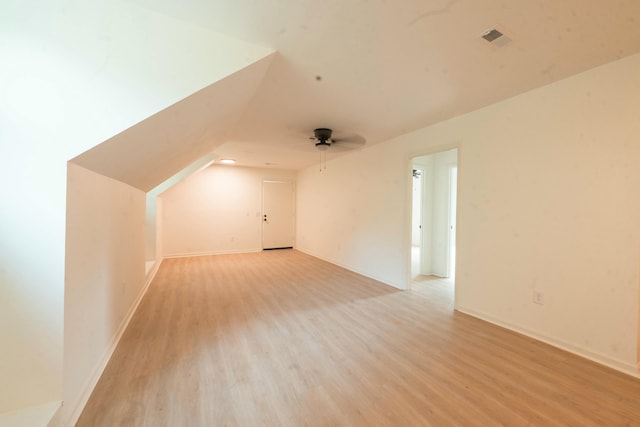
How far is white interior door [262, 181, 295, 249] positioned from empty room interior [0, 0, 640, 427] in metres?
3.83

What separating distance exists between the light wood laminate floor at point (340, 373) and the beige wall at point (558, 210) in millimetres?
296

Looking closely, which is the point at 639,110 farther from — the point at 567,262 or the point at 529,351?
the point at 529,351

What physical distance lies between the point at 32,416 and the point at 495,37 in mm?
3444

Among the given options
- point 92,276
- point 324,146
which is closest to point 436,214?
point 324,146

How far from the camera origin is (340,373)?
188 centimetres

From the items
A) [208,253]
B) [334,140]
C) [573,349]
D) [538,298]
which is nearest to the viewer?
[573,349]

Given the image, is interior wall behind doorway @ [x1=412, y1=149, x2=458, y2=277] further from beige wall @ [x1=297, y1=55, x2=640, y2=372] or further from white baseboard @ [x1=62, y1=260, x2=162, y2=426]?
white baseboard @ [x1=62, y1=260, x2=162, y2=426]

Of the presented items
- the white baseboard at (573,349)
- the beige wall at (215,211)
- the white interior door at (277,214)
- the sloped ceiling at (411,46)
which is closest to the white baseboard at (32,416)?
the sloped ceiling at (411,46)

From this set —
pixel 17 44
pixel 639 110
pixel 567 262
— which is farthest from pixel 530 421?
pixel 17 44

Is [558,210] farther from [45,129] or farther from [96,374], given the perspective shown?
[96,374]

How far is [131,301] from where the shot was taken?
116 inches

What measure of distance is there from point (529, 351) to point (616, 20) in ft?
8.18

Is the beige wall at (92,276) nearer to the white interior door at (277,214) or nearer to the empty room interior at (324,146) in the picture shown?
the empty room interior at (324,146)

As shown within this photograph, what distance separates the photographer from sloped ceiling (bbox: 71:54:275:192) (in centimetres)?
155
